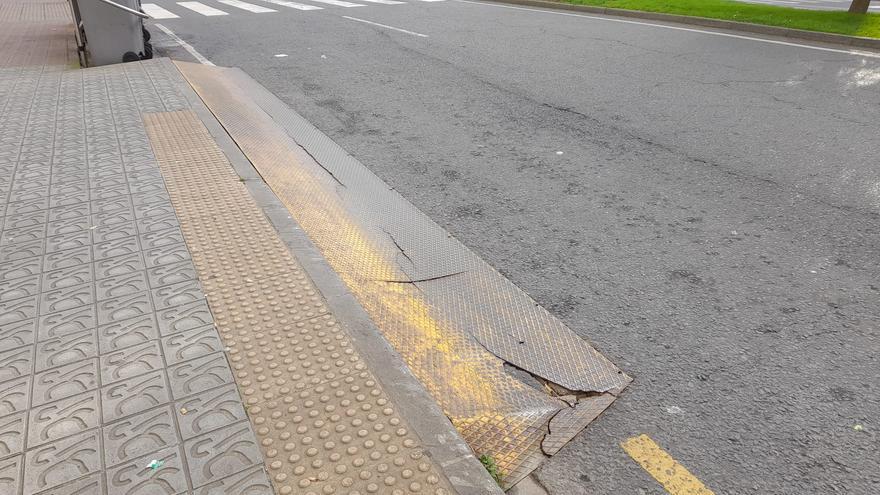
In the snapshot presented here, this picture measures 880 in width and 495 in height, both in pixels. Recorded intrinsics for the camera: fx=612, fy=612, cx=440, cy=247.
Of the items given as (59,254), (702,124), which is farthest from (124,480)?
(702,124)

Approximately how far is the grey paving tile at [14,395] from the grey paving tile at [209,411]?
726 millimetres

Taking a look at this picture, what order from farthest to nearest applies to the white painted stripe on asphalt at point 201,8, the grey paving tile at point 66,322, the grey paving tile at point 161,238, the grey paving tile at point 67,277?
the white painted stripe on asphalt at point 201,8 < the grey paving tile at point 161,238 < the grey paving tile at point 67,277 < the grey paving tile at point 66,322

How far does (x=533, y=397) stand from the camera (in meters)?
3.09

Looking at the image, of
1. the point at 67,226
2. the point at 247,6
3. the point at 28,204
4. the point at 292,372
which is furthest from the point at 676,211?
the point at 247,6

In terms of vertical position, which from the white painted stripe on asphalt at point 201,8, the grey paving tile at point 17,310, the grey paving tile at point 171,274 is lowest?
the grey paving tile at point 17,310

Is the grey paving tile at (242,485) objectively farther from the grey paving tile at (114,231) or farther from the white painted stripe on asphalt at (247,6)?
the white painted stripe on asphalt at (247,6)

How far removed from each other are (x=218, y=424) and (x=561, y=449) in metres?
1.53

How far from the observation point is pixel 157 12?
17.8m

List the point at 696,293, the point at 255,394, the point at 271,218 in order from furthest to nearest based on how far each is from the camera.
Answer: the point at 271,218 → the point at 696,293 → the point at 255,394

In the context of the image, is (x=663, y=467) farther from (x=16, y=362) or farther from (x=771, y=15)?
(x=771, y=15)

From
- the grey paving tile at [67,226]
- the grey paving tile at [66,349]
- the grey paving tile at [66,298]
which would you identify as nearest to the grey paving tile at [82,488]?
the grey paving tile at [66,349]

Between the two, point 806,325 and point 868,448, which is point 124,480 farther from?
point 806,325

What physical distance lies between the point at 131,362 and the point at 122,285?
0.83 metres

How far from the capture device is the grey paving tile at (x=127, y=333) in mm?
3211
